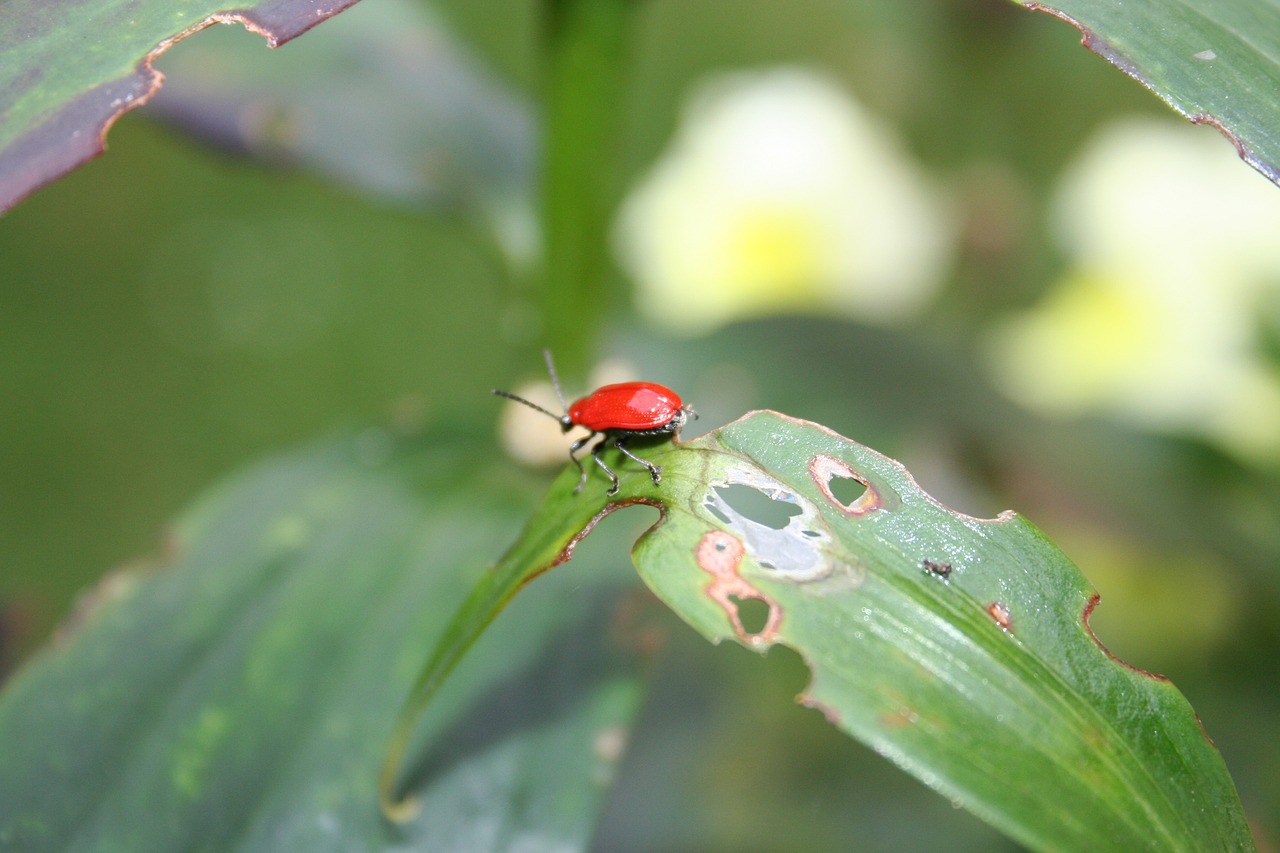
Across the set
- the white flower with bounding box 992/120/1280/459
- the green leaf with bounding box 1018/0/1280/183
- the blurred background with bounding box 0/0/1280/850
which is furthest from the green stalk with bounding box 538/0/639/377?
the white flower with bounding box 992/120/1280/459

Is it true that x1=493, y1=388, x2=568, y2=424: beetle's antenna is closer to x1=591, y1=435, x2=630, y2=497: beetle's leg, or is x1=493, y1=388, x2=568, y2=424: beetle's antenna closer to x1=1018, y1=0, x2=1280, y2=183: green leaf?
x1=591, y1=435, x2=630, y2=497: beetle's leg

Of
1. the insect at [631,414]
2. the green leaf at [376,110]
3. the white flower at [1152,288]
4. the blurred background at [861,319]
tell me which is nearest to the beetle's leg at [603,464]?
the insect at [631,414]

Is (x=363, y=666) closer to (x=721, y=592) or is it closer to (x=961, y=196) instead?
(x=721, y=592)

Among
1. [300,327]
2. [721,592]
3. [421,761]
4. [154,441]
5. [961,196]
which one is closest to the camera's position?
[721,592]

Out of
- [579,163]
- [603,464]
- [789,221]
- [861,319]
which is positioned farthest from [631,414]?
[789,221]

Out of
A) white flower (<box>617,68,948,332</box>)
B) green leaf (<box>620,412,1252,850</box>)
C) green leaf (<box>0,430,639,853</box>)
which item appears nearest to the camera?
green leaf (<box>620,412,1252,850</box>)

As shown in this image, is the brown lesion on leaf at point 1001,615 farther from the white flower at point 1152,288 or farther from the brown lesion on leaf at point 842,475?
the white flower at point 1152,288

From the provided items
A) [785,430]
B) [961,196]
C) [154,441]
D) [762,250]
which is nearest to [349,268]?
[154,441]
